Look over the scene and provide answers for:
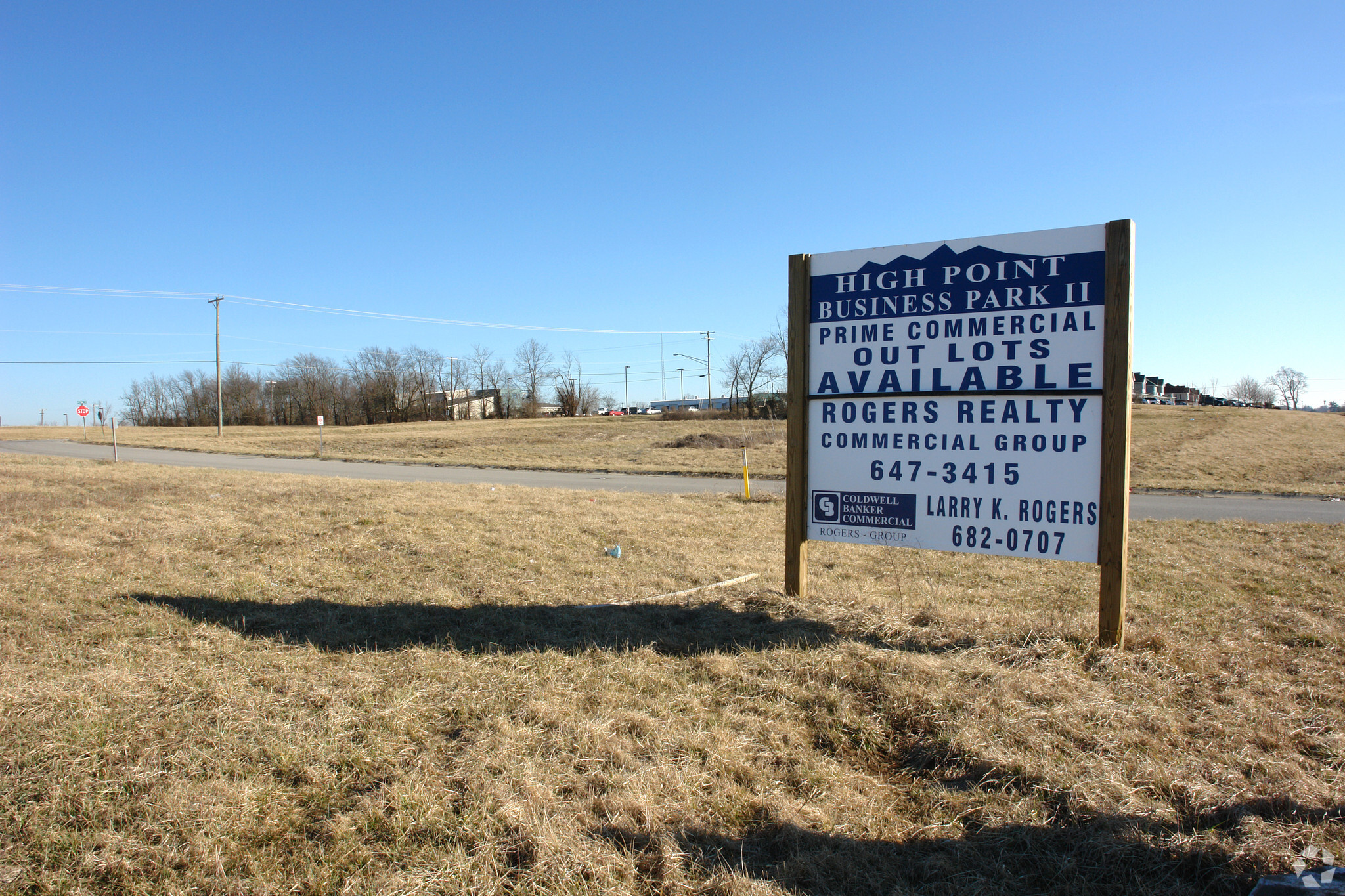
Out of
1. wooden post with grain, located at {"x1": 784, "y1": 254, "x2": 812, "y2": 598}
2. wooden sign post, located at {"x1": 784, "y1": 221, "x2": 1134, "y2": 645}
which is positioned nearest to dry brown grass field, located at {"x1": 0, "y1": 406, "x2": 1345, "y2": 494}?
wooden post with grain, located at {"x1": 784, "y1": 254, "x2": 812, "y2": 598}

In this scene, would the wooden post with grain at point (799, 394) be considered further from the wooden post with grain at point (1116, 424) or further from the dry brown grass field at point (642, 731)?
the wooden post with grain at point (1116, 424)

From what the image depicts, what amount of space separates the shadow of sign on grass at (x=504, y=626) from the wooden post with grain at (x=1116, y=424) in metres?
1.80

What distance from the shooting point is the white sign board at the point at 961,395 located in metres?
5.01

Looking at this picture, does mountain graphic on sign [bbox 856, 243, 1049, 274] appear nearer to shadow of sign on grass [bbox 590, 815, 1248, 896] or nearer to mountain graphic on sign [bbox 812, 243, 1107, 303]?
mountain graphic on sign [bbox 812, 243, 1107, 303]

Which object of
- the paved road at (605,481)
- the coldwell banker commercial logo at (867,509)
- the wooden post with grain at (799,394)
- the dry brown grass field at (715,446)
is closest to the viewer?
the coldwell banker commercial logo at (867,509)

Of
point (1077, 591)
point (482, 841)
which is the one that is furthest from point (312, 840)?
point (1077, 591)

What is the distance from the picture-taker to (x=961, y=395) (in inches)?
210

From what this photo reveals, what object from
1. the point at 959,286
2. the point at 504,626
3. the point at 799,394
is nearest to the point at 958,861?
the point at 504,626

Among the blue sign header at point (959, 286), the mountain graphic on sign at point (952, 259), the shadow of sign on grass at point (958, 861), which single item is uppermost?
the mountain graphic on sign at point (952, 259)

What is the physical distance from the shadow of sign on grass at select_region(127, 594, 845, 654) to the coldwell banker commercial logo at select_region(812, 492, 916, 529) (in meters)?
0.89

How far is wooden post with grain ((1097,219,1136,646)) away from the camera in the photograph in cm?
483

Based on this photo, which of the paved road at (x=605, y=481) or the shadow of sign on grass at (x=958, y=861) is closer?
the shadow of sign on grass at (x=958, y=861)

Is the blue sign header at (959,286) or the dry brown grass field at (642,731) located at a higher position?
the blue sign header at (959,286)

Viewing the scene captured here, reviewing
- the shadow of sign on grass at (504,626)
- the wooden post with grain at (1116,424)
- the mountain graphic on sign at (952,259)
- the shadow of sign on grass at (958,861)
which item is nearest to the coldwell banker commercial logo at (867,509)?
the shadow of sign on grass at (504,626)
